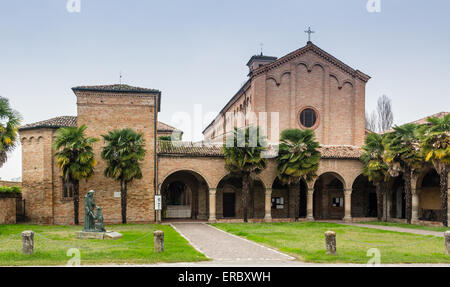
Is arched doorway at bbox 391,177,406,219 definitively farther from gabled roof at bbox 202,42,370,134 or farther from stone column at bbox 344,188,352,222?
gabled roof at bbox 202,42,370,134

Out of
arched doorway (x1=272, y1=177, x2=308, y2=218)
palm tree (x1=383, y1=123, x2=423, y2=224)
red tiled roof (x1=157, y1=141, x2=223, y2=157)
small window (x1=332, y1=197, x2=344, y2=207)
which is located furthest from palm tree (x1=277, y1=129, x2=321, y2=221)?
small window (x1=332, y1=197, x2=344, y2=207)

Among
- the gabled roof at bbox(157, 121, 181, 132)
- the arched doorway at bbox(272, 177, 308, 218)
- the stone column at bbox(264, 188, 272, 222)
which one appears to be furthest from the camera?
the gabled roof at bbox(157, 121, 181, 132)

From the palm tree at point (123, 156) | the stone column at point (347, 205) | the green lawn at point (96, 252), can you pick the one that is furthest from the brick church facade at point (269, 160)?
the green lawn at point (96, 252)

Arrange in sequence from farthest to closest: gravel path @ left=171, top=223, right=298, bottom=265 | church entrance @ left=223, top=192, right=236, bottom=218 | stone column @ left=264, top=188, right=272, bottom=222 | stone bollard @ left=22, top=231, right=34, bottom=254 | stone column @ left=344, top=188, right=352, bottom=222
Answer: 1. church entrance @ left=223, top=192, right=236, bottom=218
2. stone column @ left=344, top=188, right=352, bottom=222
3. stone column @ left=264, top=188, right=272, bottom=222
4. stone bollard @ left=22, top=231, right=34, bottom=254
5. gravel path @ left=171, top=223, right=298, bottom=265

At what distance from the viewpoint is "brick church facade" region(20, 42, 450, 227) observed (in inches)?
1137

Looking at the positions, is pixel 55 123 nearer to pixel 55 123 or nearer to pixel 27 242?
pixel 55 123

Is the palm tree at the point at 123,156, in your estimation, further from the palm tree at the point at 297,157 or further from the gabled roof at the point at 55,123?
the palm tree at the point at 297,157

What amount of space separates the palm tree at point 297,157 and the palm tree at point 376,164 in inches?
159

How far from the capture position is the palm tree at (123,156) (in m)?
26.9

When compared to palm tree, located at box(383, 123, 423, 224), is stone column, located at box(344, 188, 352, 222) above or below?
below

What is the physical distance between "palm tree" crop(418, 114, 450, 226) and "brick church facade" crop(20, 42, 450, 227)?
3.14 metres

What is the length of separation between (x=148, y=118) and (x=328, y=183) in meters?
15.8
